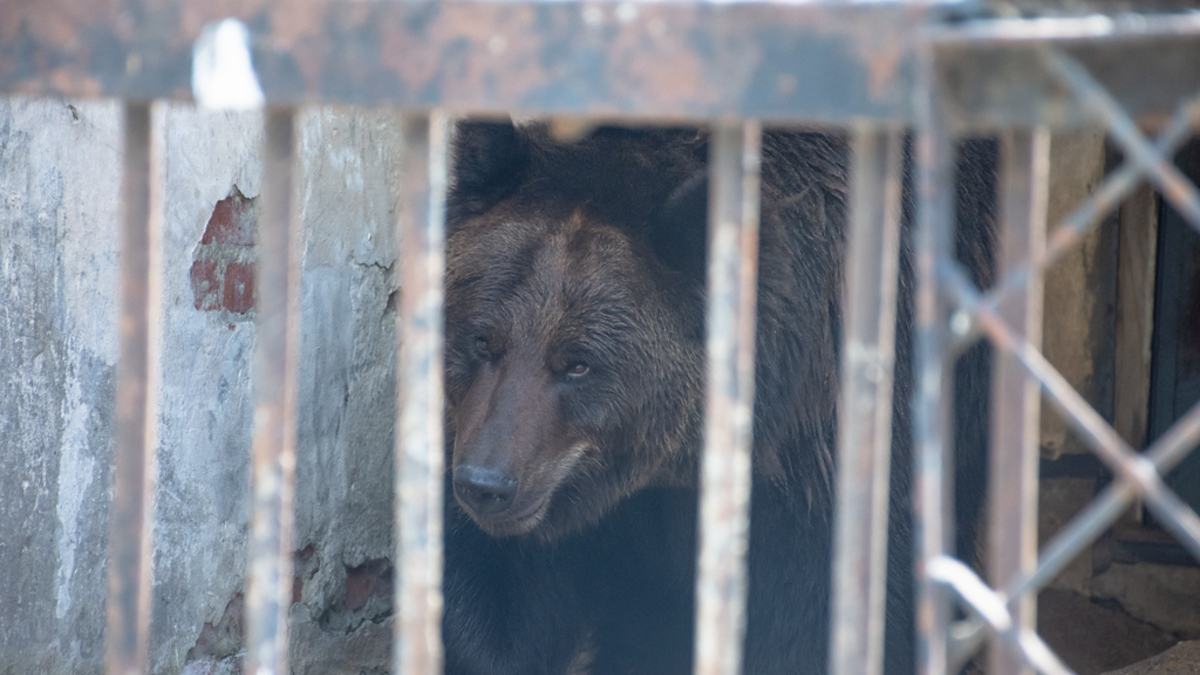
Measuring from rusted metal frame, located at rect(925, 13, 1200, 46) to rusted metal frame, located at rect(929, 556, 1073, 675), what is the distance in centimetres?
38

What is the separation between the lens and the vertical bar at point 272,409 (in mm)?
912

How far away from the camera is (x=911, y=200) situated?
252 cm

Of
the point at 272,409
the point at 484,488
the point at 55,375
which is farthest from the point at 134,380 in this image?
the point at 484,488

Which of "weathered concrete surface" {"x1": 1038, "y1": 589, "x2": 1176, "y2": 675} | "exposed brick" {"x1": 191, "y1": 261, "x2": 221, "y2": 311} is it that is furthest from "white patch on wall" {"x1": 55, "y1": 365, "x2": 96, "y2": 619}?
"weathered concrete surface" {"x1": 1038, "y1": 589, "x2": 1176, "y2": 675}

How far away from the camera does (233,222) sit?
2.36m

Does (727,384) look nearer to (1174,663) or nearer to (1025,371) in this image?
(1025,371)

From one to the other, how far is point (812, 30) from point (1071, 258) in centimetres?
304

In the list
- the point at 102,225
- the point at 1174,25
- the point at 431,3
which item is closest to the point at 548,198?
the point at 102,225

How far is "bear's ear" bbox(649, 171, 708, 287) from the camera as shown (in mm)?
2303

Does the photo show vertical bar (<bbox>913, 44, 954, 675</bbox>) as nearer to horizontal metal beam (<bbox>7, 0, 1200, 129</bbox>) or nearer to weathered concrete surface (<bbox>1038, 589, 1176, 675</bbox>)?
horizontal metal beam (<bbox>7, 0, 1200, 129</bbox>)

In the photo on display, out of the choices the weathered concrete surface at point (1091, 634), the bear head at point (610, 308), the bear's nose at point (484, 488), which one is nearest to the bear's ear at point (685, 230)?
the bear head at point (610, 308)

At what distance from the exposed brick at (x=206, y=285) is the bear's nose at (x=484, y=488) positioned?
0.61 metres

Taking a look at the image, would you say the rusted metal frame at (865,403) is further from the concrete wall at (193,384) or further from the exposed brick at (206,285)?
the exposed brick at (206,285)

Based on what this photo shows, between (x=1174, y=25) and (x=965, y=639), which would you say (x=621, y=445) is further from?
(x=1174, y=25)
